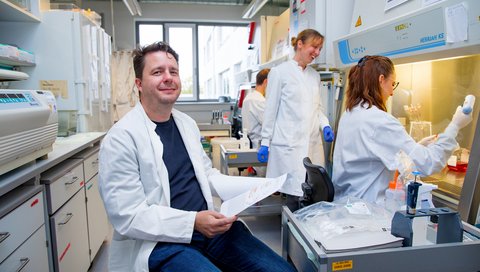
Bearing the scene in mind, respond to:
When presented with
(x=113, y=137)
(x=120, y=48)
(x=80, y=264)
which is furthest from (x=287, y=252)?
(x=120, y=48)

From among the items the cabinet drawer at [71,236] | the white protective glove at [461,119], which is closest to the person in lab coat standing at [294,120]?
the white protective glove at [461,119]

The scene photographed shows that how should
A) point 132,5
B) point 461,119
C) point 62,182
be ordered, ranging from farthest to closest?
point 132,5
point 62,182
point 461,119

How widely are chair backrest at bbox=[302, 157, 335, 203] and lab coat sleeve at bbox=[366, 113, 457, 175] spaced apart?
24 centimetres

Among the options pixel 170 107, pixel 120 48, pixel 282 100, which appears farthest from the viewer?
pixel 120 48

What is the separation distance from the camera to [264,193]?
3.74 ft

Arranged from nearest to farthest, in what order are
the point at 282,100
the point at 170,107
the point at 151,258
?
the point at 151,258 < the point at 170,107 < the point at 282,100

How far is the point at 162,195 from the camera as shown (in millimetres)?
1232

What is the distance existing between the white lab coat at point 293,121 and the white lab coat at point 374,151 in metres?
0.73

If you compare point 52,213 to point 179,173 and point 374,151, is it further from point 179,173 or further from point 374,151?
point 374,151

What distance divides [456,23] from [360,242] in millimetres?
913

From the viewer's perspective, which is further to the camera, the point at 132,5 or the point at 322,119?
the point at 132,5

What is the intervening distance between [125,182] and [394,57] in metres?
1.37

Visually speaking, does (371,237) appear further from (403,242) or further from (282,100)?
(282,100)

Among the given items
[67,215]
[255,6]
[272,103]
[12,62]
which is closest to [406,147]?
[272,103]
